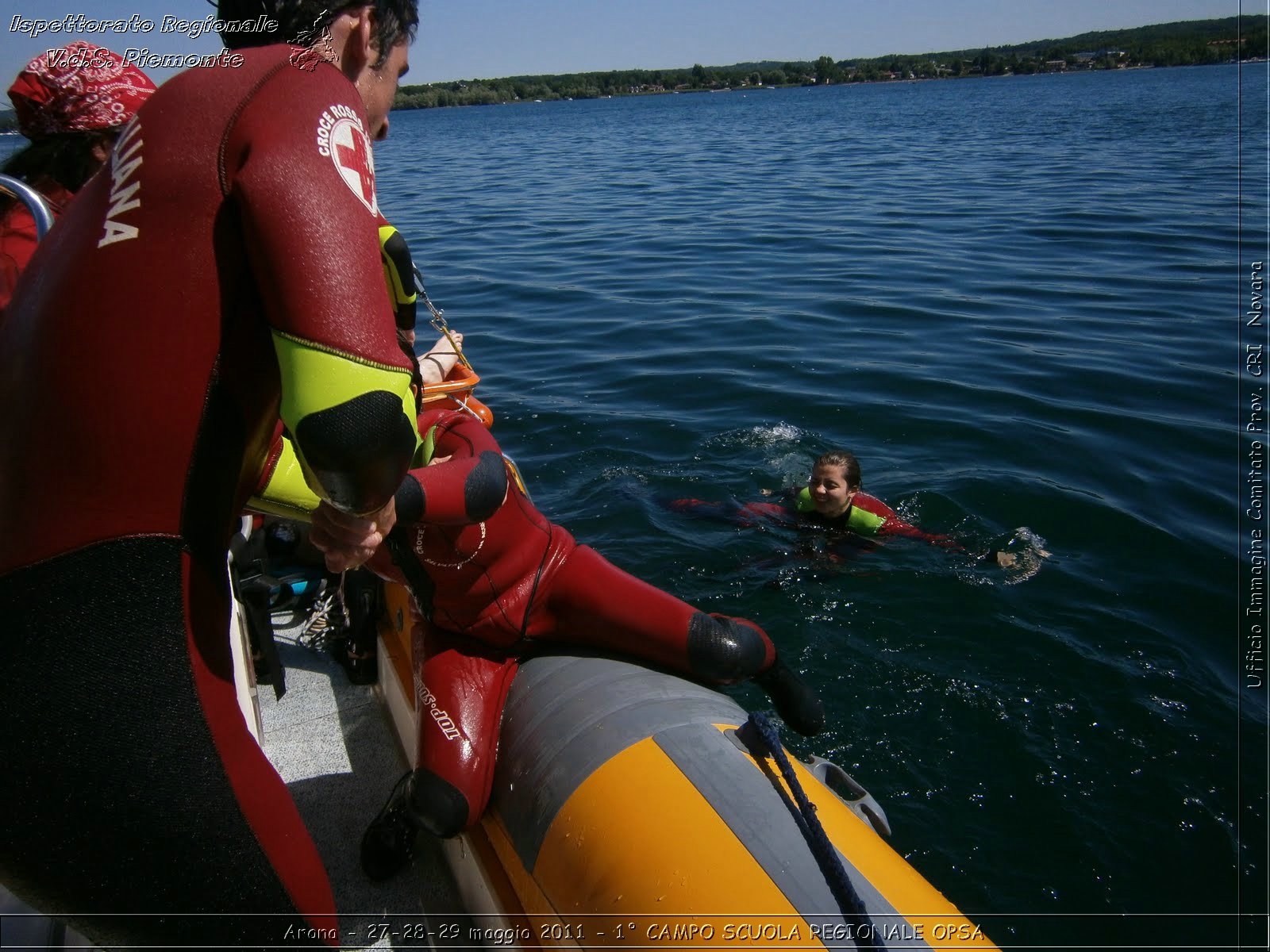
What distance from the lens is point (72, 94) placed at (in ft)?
7.07

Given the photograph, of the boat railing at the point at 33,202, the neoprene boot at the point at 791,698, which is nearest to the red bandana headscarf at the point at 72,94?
the boat railing at the point at 33,202

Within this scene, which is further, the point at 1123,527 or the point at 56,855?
the point at 1123,527

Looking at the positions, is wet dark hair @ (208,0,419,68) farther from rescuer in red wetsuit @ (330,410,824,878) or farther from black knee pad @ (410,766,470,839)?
black knee pad @ (410,766,470,839)

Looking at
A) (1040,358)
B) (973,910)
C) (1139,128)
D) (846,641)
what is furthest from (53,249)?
(1139,128)

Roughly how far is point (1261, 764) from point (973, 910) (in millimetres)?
1509

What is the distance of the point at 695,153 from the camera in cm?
2544

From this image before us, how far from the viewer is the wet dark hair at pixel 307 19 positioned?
1351 millimetres

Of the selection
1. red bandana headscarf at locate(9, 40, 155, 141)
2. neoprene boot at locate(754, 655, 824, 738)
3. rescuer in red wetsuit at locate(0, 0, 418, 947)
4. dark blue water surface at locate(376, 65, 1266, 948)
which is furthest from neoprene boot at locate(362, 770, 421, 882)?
red bandana headscarf at locate(9, 40, 155, 141)

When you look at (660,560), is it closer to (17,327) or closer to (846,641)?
(846,641)

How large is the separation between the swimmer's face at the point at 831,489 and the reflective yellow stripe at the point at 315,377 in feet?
14.3

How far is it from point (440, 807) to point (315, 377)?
1669 mm

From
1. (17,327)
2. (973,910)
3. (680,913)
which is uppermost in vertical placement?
(17,327)

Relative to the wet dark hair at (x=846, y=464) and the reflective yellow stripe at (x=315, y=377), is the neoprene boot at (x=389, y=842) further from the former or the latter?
the wet dark hair at (x=846, y=464)

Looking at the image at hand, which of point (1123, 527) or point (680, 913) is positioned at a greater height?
point (680, 913)
